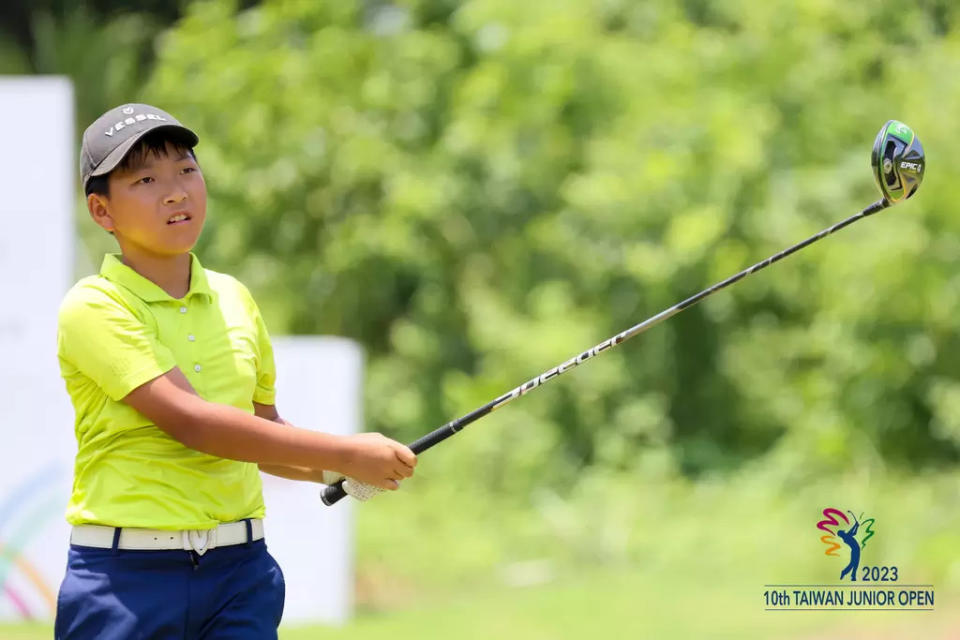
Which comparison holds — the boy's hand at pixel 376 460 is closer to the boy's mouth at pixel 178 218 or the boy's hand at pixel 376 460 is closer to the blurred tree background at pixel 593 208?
the boy's mouth at pixel 178 218

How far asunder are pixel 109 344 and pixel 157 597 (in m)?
0.46

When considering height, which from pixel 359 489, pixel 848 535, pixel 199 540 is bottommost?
pixel 199 540

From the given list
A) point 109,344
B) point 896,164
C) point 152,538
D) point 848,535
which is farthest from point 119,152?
point 848,535

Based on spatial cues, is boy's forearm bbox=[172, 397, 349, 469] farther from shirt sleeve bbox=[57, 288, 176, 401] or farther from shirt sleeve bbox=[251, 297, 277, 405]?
shirt sleeve bbox=[251, 297, 277, 405]

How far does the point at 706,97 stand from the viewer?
942 centimetres

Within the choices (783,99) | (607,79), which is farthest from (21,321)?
(783,99)

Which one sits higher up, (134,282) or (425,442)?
(134,282)

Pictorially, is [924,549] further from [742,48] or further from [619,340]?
[619,340]

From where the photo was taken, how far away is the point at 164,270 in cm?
255

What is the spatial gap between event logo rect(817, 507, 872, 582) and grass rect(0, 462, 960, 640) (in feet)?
0.24

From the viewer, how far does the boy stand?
7.89 ft

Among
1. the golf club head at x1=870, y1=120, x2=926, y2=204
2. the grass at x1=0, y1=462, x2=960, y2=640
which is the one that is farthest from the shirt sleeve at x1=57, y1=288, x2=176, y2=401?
the grass at x1=0, y1=462, x2=960, y2=640

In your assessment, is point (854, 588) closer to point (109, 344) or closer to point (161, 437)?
point (161, 437)

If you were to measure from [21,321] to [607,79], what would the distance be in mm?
4932
